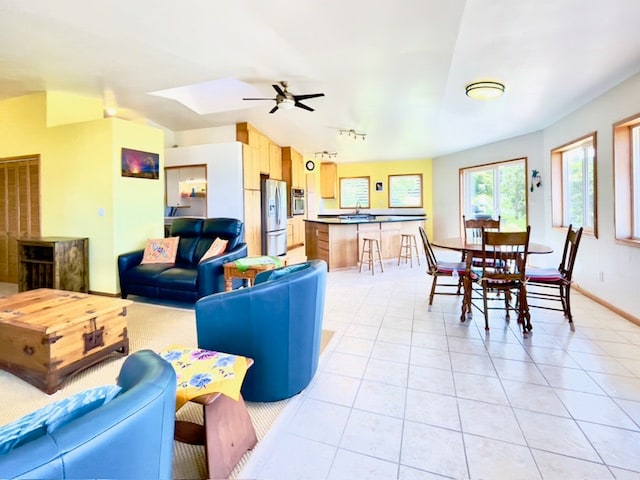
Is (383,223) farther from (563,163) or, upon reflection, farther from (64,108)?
(64,108)

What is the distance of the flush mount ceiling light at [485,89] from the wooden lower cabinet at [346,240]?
2.88 m

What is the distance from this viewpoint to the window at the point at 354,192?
9.63 metres

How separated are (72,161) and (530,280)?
5.74 metres

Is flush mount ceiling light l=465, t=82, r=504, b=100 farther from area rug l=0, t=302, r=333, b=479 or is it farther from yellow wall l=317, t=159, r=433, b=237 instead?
yellow wall l=317, t=159, r=433, b=237

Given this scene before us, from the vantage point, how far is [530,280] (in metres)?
3.03

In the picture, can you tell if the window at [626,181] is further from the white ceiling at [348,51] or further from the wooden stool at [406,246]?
the wooden stool at [406,246]

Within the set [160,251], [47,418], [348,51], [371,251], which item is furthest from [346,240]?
[47,418]

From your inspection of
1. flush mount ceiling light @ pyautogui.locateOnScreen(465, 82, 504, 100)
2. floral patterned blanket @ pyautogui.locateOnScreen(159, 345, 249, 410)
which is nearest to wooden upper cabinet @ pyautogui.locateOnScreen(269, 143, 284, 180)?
flush mount ceiling light @ pyautogui.locateOnScreen(465, 82, 504, 100)

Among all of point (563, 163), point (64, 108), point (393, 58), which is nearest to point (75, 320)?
point (393, 58)

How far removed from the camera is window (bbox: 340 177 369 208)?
31.6 feet

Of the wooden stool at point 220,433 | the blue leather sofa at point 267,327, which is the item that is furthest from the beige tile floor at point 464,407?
the blue leather sofa at point 267,327

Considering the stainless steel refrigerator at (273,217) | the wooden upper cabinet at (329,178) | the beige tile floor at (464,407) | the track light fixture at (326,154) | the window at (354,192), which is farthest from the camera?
the wooden upper cabinet at (329,178)

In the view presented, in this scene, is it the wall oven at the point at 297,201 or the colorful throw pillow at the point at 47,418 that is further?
the wall oven at the point at 297,201

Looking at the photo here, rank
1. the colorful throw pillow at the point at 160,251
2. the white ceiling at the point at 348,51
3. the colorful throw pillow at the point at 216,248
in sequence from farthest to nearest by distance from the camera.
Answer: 1. the colorful throw pillow at the point at 160,251
2. the colorful throw pillow at the point at 216,248
3. the white ceiling at the point at 348,51
